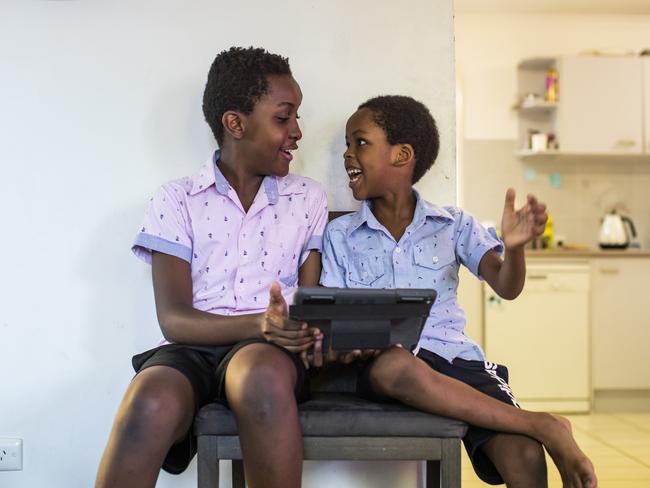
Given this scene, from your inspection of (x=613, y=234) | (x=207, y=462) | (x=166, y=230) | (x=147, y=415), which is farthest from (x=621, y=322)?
(x=147, y=415)

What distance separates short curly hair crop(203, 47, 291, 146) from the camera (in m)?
1.69

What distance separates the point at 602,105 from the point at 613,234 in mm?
744

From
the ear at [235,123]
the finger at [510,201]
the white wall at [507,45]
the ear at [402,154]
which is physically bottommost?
the finger at [510,201]

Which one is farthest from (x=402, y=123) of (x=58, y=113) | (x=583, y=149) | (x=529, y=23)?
(x=529, y=23)

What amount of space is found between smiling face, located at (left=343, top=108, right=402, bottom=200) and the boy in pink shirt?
0.30 ft

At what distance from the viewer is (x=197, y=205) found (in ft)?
5.46

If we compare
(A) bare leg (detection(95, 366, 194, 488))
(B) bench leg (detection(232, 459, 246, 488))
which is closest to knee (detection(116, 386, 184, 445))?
(A) bare leg (detection(95, 366, 194, 488))

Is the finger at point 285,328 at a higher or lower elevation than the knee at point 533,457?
higher

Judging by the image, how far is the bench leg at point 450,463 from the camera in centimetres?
135

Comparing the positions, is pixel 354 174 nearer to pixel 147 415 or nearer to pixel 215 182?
pixel 215 182

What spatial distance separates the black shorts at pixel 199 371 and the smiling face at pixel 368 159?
488mm

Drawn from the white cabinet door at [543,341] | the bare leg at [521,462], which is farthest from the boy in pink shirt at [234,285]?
the white cabinet door at [543,341]

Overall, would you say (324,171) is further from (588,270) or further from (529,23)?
(529,23)

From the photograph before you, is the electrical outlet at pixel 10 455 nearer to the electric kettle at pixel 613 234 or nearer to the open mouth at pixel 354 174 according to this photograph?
the open mouth at pixel 354 174
